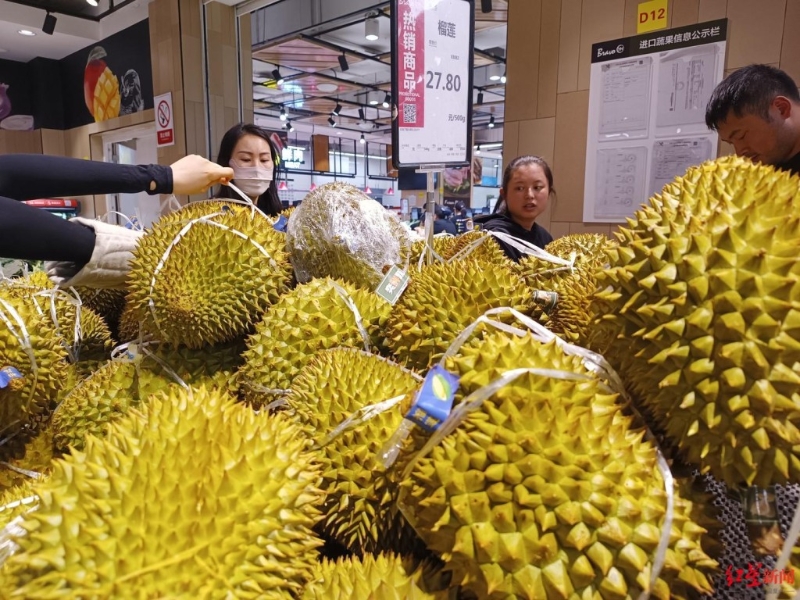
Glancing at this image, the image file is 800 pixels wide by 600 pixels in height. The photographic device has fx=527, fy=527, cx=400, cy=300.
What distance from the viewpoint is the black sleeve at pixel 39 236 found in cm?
146

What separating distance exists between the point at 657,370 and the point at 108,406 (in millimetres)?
1399

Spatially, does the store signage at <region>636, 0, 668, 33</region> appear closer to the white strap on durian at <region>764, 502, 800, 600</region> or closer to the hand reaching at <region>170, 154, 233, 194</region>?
the hand reaching at <region>170, 154, 233, 194</region>

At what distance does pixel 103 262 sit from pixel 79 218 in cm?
21

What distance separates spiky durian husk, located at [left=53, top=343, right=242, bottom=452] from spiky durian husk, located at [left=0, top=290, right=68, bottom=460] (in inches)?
2.9

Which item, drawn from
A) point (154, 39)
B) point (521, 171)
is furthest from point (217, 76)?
point (521, 171)

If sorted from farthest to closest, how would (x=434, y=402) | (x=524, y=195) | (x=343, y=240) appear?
(x=524, y=195) < (x=343, y=240) < (x=434, y=402)

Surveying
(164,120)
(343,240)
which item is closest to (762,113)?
(343,240)

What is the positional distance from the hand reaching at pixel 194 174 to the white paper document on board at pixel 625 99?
12.0 ft

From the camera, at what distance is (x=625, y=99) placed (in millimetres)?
4430

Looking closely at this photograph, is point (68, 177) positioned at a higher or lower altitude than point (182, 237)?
higher

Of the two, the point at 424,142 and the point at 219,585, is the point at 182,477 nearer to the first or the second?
the point at 219,585

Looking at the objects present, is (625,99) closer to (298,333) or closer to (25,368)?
(298,333)

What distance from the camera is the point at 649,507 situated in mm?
713

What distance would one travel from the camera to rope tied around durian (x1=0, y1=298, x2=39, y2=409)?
1.46 m
